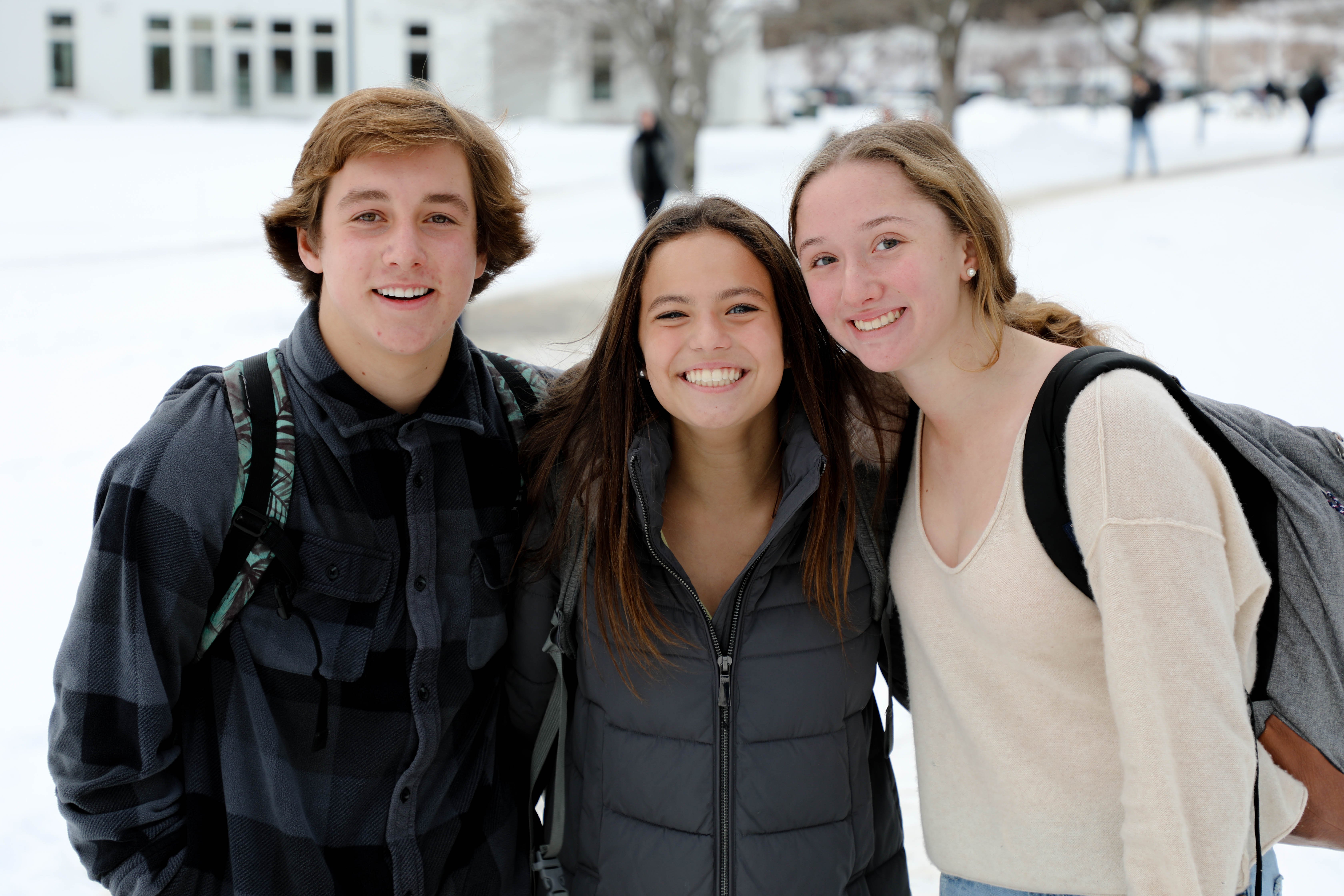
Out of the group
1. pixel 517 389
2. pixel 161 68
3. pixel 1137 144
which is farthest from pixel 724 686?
pixel 161 68

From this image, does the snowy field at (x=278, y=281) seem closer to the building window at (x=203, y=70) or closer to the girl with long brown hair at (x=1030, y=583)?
the girl with long brown hair at (x=1030, y=583)

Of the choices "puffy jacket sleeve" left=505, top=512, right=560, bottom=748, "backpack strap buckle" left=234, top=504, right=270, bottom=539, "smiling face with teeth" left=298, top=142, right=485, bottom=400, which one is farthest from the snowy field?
"backpack strap buckle" left=234, top=504, right=270, bottom=539

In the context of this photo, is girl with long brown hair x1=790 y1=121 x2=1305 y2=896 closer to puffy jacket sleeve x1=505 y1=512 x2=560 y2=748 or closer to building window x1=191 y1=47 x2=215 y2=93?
puffy jacket sleeve x1=505 y1=512 x2=560 y2=748

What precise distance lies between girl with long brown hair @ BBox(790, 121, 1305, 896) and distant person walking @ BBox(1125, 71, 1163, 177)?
21070 mm

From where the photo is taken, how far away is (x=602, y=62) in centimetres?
3216

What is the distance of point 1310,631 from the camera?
206cm

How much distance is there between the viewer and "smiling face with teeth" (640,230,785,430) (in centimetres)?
258

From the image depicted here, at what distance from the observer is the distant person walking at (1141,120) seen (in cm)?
2116

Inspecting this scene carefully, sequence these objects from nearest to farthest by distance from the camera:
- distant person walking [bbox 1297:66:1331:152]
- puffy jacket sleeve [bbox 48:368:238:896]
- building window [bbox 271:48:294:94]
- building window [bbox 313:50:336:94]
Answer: puffy jacket sleeve [bbox 48:368:238:896] < distant person walking [bbox 1297:66:1331:152] < building window [bbox 271:48:294:94] < building window [bbox 313:50:336:94]

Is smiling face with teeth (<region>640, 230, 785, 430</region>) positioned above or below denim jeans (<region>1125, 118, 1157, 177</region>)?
below

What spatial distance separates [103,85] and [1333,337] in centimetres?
→ 3659

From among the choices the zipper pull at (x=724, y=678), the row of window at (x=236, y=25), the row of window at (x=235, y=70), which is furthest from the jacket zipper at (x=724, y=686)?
the row of window at (x=236, y=25)

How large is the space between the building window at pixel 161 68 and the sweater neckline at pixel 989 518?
129ft

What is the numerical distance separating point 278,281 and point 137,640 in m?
12.5
